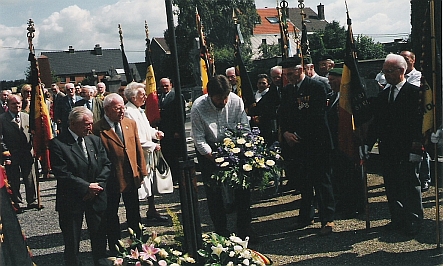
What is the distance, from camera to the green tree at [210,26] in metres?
9.12

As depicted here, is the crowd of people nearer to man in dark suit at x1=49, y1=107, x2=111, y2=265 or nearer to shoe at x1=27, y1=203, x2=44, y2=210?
man in dark suit at x1=49, y1=107, x2=111, y2=265

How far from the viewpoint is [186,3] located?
9.59 m

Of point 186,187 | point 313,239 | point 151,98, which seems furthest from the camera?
point 151,98

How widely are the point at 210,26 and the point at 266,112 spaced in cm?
931

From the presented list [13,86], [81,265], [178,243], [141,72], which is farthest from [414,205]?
[141,72]

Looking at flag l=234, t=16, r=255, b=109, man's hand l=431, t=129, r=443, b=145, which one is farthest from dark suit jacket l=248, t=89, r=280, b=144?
→ man's hand l=431, t=129, r=443, b=145

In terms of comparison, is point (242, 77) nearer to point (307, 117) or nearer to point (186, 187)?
point (307, 117)

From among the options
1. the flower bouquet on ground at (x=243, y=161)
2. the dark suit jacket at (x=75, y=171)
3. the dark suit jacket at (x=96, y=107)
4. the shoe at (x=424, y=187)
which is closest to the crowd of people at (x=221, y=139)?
the dark suit jacket at (x=75, y=171)

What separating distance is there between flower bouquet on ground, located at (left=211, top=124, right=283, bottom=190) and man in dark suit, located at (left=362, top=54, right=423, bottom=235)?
50.9 inches

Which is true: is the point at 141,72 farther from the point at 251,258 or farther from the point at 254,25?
the point at 251,258

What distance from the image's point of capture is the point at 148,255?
13.6 feet

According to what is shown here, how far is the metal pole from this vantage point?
167 inches

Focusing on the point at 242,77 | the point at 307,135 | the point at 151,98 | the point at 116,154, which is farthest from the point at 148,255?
the point at 151,98

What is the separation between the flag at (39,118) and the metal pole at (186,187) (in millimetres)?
2662
